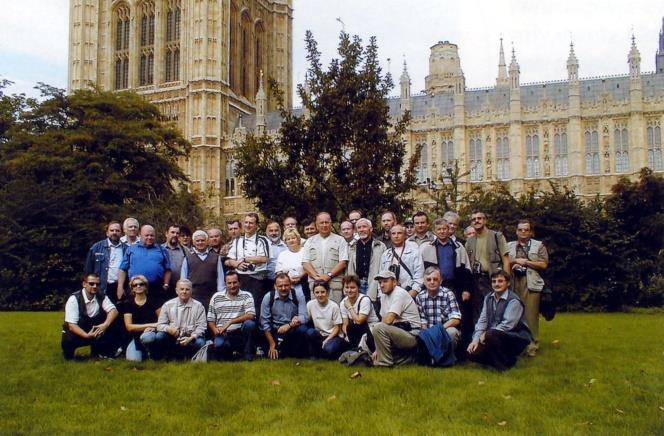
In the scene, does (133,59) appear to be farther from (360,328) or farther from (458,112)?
(360,328)

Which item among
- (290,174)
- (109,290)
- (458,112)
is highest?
(458,112)

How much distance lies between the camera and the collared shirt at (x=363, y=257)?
9.38 m

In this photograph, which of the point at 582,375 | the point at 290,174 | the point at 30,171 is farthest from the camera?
the point at 30,171

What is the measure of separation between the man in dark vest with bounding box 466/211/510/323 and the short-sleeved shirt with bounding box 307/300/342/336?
1856 mm

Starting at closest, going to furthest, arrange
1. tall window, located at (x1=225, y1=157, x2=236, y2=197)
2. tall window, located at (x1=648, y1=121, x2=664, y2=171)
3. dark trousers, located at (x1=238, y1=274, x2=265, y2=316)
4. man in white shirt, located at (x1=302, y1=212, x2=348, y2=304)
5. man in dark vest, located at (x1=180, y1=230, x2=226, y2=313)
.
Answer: man in white shirt, located at (x1=302, y1=212, x2=348, y2=304) < man in dark vest, located at (x1=180, y1=230, x2=226, y2=313) < dark trousers, located at (x1=238, y1=274, x2=265, y2=316) < tall window, located at (x1=648, y1=121, x2=664, y2=171) < tall window, located at (x1=225, y1=157, x2=236, y2=197)

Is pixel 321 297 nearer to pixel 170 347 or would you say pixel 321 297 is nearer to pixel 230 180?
pixel 170 347

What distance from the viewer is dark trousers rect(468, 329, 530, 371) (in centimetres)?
827

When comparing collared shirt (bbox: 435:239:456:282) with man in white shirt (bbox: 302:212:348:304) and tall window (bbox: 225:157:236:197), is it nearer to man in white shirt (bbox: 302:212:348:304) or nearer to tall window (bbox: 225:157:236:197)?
man in white shirt (bbox: 302:212:348:304)

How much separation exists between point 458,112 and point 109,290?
38800 mm

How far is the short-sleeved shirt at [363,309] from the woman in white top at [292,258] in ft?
2.64

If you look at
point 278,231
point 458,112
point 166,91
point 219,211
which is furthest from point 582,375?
point 166,91

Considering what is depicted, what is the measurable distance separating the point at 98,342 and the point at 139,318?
60cm

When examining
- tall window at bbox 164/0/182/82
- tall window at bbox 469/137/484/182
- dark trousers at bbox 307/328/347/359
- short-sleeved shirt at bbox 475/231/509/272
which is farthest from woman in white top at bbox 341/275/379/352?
tall window at bbox 164/0/182/82

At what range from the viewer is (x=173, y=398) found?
283 inches
